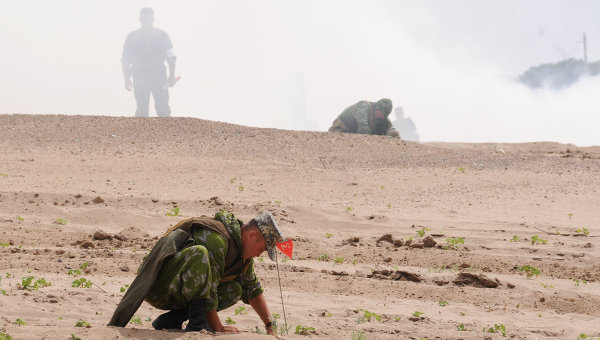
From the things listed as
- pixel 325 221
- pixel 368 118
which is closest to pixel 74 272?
pixel 325 221

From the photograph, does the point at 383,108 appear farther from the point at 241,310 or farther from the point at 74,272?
the point at 241,310

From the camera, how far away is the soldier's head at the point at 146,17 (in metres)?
21.4

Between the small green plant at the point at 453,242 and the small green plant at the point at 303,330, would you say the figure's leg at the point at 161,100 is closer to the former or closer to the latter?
the small green plant at the point at 453,242

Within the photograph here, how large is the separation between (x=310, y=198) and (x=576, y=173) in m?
6.21

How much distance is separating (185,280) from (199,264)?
14 centimetres

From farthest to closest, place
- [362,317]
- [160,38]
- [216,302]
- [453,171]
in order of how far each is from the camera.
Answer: [160,38]
[453,171]
[362,317]
[216,302]

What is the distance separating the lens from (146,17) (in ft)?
70.2

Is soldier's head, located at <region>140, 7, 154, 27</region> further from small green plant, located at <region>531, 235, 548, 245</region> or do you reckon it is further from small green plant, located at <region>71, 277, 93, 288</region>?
small green plant, located at <region>71, 277, 93, 288</region>

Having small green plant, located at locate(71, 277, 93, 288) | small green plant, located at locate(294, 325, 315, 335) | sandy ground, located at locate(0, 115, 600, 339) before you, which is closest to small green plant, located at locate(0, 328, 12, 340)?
sandy ground, located at locate(0, 115, 600, 339)

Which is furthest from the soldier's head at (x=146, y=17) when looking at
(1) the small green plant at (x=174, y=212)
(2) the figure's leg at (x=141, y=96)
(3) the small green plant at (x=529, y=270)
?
(3) the small green plant at (x=529, y=270)

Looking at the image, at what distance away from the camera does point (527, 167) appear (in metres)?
18.6

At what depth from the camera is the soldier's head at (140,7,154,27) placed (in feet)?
70.1

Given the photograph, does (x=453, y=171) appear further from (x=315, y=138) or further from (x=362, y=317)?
(x=362, y=317)

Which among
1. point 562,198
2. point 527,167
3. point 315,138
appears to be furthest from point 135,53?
point 562,198
